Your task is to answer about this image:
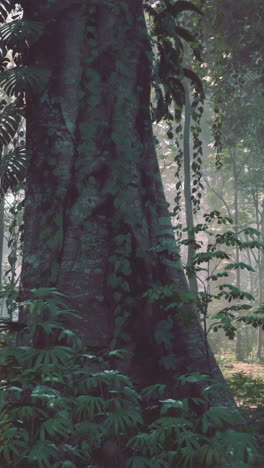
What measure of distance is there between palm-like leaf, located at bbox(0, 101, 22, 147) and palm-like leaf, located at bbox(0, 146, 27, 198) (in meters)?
0.42

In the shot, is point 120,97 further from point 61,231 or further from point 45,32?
point 61,231

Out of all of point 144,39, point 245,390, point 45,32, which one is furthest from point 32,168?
point 245,390

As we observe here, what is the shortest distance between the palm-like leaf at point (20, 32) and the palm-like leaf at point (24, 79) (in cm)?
23

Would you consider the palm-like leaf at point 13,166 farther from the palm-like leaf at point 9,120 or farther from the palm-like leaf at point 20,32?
the palm-like leaf at point 20,32

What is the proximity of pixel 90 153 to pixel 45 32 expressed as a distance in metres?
1.24

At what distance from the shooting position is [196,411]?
4703 millimetres

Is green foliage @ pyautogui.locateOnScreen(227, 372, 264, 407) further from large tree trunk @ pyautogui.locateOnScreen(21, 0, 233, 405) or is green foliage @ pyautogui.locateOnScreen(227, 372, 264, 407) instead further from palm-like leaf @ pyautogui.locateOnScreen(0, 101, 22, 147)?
palm-like leaf @ pyautogui.locateOnScreen(0, 101, 22, 147)

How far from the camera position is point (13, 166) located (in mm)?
5195

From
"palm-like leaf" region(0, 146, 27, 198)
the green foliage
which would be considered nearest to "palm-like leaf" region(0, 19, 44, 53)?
"palm-like leaf" region(0, 146, 27, 198)

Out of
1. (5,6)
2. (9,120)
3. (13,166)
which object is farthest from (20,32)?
(13,166)

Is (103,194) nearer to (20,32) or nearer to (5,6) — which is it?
(20,32)

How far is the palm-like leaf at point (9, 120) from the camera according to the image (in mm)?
5508

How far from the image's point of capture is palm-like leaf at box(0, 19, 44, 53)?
4945mm

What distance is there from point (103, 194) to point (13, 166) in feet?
2.99
